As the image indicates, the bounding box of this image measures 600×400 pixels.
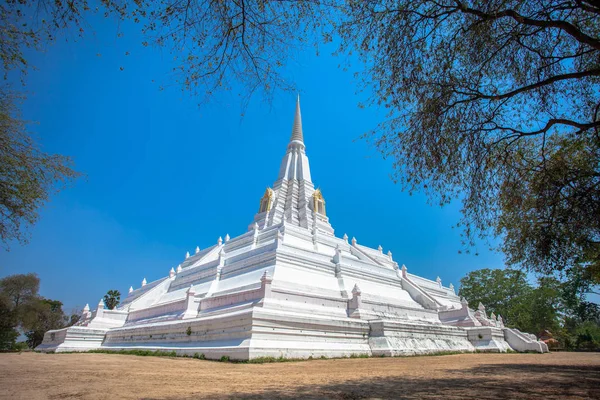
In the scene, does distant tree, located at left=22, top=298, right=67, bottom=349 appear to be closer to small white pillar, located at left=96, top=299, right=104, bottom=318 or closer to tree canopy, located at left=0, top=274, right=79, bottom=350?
tree canopy, located at left=0, top=274, right=79, bottom=350

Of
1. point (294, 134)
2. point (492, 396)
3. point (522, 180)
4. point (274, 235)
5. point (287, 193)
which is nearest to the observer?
point (492, 396)

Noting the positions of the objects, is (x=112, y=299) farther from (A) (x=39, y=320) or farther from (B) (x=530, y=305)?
(B) (x=530, y=305)

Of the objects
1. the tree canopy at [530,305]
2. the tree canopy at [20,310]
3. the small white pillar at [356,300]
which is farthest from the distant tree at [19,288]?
the tree canopy at [530,305]

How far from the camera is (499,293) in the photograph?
45312mm

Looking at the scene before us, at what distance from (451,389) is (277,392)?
362cm

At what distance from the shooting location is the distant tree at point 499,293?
4228cm

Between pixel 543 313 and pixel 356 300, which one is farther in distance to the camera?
pixel 543 313

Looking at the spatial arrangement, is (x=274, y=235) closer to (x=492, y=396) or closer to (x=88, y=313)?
(x=88, y=313)

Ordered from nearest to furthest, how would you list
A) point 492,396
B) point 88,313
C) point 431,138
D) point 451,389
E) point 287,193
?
point 492,396 < point 451,389 < point 431,138 < point 88,313 < point 287,193

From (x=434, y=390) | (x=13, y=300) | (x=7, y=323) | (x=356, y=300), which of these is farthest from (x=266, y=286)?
(x=13, y=300)

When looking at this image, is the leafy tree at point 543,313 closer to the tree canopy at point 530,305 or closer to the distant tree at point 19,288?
the tree canopy at point 530,305

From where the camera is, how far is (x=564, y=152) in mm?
12047

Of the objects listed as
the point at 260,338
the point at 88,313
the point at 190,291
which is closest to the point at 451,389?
the point at 260,338

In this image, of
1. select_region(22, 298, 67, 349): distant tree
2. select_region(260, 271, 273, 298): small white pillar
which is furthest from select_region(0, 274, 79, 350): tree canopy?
select_region(260, 271, 273, 298): small white pillar
